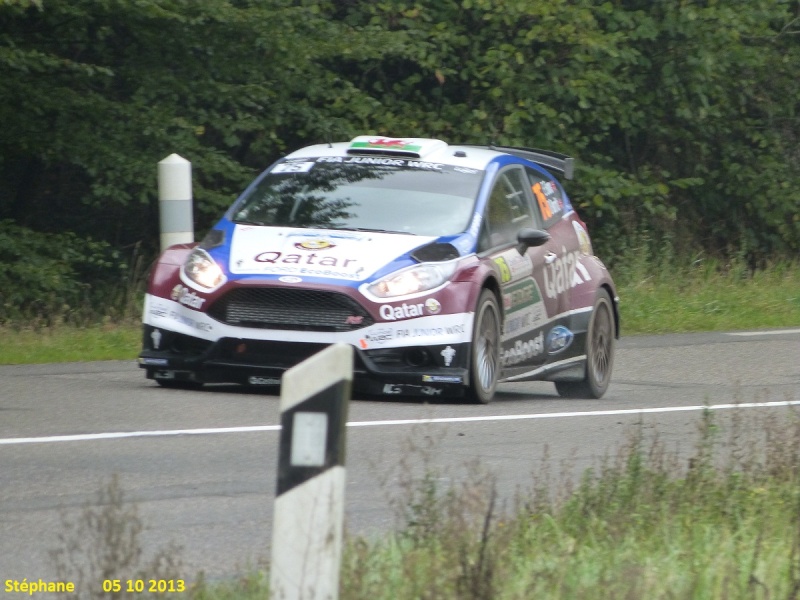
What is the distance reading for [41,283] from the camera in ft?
55.0

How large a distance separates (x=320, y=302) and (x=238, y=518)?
3.37 m

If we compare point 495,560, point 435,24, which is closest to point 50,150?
point 435,24

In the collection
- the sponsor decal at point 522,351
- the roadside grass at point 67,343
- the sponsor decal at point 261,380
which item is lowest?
the roadside grass at point 67,343

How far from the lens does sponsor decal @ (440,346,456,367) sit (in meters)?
9.88

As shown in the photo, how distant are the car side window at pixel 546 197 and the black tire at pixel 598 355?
65cm

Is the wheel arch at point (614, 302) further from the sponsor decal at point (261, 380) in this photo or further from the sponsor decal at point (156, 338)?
the sponsor decal at point (156, 338)

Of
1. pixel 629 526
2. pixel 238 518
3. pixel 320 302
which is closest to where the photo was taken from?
pixel 629 526

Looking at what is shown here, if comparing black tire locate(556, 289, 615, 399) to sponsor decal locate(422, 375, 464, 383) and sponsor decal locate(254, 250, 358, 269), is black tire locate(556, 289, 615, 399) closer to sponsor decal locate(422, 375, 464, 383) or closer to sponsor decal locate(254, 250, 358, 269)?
sponsor decal locate(422, 375, 464, 383)

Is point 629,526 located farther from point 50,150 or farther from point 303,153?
point 50,150

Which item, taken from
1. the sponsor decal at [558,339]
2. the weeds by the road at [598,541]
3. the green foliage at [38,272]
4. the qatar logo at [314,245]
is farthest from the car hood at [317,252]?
the green foliage at [38,272]

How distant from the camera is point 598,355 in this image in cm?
1183

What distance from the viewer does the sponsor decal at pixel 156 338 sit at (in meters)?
10.2

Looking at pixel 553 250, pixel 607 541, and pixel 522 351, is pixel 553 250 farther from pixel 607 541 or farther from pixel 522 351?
pixel 607 541

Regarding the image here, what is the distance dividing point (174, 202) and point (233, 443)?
578 centimetres
